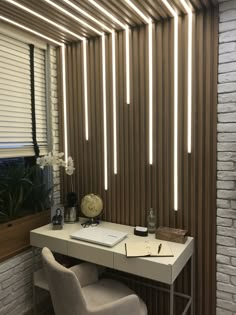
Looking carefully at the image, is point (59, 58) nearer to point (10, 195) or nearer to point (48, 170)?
point (48, 170)

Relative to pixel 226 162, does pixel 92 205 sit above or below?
below

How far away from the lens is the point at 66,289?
1550 mm

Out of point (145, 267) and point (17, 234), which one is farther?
point (17, 234)

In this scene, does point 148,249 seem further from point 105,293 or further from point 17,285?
point 17,285

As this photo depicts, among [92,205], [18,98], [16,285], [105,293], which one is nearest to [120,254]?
[105,293]

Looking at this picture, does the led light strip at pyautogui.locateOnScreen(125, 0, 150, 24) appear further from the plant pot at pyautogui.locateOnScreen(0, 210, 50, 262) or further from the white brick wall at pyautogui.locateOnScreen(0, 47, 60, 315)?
the white brick wall at pyautogui.locateOnScreen(0, 47, 60, 315)

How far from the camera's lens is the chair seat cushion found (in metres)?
1.79

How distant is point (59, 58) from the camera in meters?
2.63

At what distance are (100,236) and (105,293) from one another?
0.40 metres

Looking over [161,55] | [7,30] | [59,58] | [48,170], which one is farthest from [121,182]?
[7,30]

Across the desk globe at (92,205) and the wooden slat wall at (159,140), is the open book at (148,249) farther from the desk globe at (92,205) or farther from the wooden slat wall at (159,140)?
the desk globe at (92,205)

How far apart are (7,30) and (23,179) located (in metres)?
1.25

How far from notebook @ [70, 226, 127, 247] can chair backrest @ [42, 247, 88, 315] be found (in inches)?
16.2

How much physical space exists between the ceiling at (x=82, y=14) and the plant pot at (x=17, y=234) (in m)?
1.62
